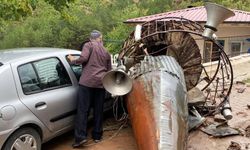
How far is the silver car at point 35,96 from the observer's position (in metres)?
5.10

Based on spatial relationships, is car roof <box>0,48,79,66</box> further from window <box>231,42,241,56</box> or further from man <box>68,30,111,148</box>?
window <box>231,42,241,56</box>

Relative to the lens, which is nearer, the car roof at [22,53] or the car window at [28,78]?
the car window at [28,78]

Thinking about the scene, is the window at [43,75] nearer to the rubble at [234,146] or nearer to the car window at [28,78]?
the car window at [28,78]

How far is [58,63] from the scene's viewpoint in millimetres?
6234

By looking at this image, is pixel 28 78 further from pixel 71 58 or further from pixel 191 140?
pixel 191 140

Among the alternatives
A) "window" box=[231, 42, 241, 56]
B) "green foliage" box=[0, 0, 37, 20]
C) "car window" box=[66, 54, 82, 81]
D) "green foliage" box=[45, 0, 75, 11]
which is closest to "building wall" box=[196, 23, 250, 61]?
"window" box=[231, 42, 241, 56]

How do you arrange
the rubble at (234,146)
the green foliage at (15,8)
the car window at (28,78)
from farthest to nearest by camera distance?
1. the green foliage at (15,8)
2. the rubble at (234,146)
3. the car window at (28,78)

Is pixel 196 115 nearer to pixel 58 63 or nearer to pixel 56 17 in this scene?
pixel 58 63

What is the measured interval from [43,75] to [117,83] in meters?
1.18

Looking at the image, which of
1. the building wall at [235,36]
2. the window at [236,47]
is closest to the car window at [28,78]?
the building wall at [235,36]

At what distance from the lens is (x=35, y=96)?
5.50 metres

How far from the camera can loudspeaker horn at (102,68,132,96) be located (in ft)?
17.8

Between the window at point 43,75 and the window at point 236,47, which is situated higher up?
the window at point 43,75

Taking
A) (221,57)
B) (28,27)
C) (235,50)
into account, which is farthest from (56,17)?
(221,57)
